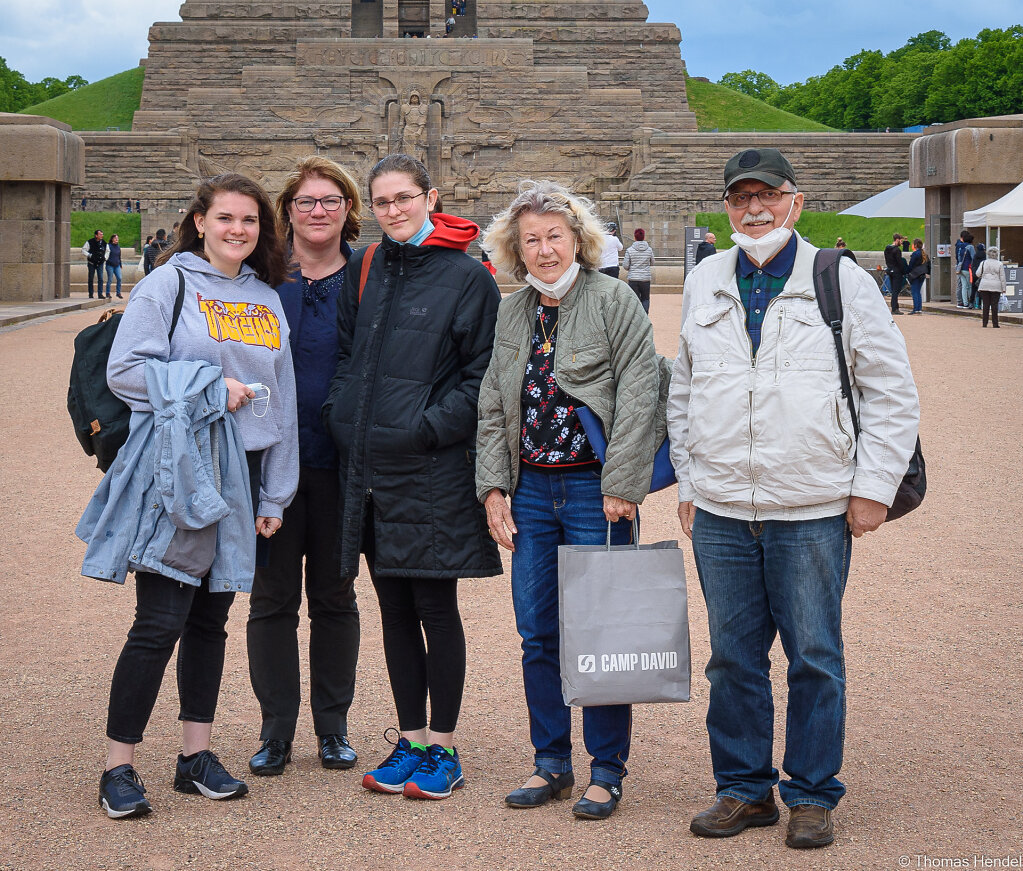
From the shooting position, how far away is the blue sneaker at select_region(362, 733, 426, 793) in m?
3.99

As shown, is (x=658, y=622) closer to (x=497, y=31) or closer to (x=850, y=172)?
(x=850, y=172)

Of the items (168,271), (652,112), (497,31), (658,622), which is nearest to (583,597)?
(658,622)

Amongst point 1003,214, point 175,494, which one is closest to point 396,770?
point 175,494

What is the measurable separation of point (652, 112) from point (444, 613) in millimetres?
40901

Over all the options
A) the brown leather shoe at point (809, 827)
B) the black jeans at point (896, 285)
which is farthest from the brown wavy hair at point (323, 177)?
the black jeans at point (896, 285)

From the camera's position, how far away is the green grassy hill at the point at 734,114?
4891 centimetres

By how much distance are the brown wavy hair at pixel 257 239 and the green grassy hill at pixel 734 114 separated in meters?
45.6

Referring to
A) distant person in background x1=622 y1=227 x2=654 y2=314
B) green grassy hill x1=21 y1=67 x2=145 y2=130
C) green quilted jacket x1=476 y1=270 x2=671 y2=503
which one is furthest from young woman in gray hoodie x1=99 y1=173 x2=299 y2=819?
green grassy hill x1=21 y1=67 x2=145 y2=130

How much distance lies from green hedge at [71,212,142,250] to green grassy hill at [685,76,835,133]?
2353cm

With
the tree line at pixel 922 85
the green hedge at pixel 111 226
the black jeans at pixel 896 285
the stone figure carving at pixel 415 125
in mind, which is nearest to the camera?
the black jeans at pixel 896 285

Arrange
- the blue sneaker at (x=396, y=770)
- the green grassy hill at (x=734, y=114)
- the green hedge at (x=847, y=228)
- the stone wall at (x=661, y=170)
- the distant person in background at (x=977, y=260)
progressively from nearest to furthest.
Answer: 1. the blue sneaker at (x=396, y=770)
2. the distant person in background at (x=977, y=260)
3. the green hedge at (x=847, y=228)
4. the stone wall at (x=661, y=170)
5. the green grassy hill at (x=734, y=114)

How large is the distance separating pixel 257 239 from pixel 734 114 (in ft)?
158

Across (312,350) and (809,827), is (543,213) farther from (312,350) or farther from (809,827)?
(809,827)

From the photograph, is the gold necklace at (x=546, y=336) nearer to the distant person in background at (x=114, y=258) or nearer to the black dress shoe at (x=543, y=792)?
the black dress shoe at (x=543, y=792)
